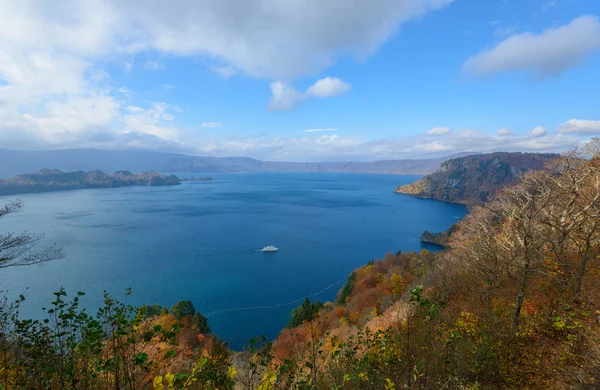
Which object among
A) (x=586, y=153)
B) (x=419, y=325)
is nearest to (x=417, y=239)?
(x=586, y=153)

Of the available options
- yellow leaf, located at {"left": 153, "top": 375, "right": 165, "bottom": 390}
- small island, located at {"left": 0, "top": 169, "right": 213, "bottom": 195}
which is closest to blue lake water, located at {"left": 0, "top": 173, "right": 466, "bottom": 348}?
yellow leaf, located at {"left": 153, "top": 375, "right": 165, "bottom": 390}

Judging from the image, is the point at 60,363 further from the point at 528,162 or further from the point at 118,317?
the point at 528,162

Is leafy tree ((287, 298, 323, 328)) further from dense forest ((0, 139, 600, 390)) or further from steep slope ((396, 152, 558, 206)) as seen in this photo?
steep slope ((396, 152, 558, 206))

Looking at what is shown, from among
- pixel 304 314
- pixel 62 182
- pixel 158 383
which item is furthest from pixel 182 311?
pixel 62 182

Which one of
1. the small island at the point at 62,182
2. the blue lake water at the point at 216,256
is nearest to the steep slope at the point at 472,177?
the blue lake water at the point at 216,256

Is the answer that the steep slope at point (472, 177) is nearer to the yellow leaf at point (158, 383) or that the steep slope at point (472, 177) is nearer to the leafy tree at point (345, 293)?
the leafy tree at point (345, 293)

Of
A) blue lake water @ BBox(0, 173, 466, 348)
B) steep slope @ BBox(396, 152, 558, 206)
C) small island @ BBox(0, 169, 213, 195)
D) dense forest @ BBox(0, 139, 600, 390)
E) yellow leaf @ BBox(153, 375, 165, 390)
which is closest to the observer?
yellow leaf @ BBox(153, 375, 165, 390)

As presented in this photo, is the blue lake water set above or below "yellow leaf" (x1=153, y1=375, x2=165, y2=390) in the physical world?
below
